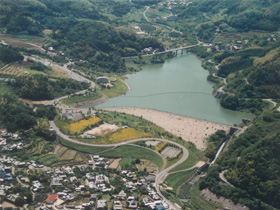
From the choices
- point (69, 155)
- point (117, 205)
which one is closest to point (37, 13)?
point (69, 155)

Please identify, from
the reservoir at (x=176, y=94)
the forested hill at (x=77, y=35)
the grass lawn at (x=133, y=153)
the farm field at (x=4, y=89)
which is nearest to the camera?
the grass lawn at (x=133, y=153)

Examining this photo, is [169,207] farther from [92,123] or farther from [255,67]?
[255,67]

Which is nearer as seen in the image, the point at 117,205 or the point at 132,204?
the point at 117,205

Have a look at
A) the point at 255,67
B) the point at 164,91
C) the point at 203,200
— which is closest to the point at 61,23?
the point at 164,91

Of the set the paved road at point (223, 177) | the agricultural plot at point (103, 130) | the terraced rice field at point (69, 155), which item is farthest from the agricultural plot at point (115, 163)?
the paved road at point (223, 177)

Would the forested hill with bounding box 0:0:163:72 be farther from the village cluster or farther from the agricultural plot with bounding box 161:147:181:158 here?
the village cluster

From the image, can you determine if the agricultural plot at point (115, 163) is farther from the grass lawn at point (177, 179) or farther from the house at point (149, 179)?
the grass lawn at point (177, 179)

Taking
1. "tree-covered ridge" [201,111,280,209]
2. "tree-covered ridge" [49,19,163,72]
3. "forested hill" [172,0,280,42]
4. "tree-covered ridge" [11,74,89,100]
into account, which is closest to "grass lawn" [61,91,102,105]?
"tree-covered ridge" [11,74,89,100]

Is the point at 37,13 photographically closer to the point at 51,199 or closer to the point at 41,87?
the point at 41,87
